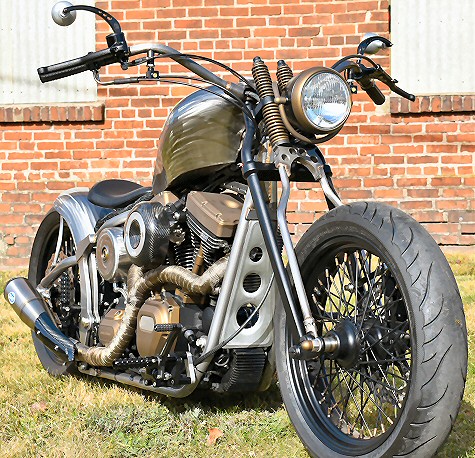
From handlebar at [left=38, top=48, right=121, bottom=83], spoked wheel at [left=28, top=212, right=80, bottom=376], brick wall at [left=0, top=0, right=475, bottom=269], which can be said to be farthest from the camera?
brick wall at [left=0, top=0, right=475, bottom=269]

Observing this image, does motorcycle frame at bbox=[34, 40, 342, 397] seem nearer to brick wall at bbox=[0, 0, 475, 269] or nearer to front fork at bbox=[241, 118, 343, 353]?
front fork at bbox=[241, 118, 343, 353]

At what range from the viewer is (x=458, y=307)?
2451mm

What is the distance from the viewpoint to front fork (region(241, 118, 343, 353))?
2715 millimetres

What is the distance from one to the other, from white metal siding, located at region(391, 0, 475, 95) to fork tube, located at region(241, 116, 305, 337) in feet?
14.7

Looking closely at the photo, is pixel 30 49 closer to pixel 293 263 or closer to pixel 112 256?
pixel 112 256

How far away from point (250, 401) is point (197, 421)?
0.32m

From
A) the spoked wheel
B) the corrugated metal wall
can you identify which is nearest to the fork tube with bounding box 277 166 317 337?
the spoked wheel

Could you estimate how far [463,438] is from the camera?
10.4 ft

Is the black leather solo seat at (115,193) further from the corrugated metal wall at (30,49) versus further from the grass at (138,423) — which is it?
the corrugated metal wall at (30,49)

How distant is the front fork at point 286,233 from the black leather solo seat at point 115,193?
1.05 meters

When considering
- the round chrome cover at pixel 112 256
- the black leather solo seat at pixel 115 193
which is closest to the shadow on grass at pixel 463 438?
the round chrome cover at pixel 112 256

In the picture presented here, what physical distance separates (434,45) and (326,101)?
464 cm

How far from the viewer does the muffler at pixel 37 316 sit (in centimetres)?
399

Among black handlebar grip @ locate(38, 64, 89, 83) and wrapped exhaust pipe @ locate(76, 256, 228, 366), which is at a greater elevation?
black handlebar grip @ locate(38, 64, 89, 83)
